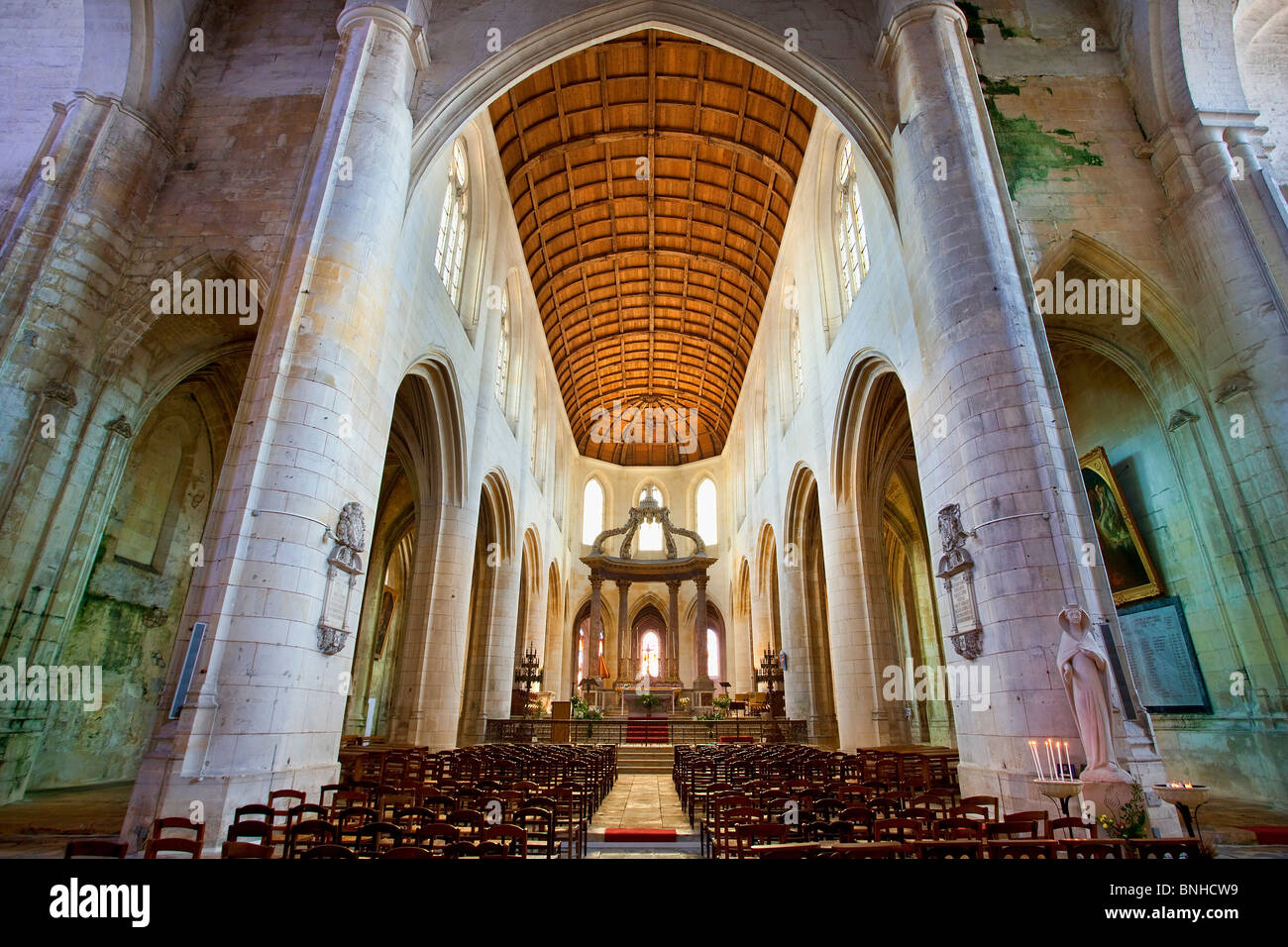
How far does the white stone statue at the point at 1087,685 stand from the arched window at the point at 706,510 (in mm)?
26656

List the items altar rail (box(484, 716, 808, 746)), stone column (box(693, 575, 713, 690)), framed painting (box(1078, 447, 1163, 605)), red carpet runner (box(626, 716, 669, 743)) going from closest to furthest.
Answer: framed painting (box(1078, 447, 1163, 605)), altar rail (box(484, 716, 808, 746)), red carpet runner (box(626, 716, 669, 743)), stone column (box(693, 575, 713, 690))

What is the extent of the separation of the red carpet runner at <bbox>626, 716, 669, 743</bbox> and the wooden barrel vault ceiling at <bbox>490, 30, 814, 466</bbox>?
48.7ft

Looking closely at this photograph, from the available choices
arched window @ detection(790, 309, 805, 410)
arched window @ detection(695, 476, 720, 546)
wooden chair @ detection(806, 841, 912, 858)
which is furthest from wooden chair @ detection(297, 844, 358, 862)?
arched window @ detection(695, 476, 720, 546)

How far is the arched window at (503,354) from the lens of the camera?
59.6 feet

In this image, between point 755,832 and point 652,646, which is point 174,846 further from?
point 652,646

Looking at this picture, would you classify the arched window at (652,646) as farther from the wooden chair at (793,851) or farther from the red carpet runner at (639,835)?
the wooden chair at (793,851)

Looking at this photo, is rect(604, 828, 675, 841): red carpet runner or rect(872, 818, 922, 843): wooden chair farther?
rect(604, 828, 675, 841): red carpet runner

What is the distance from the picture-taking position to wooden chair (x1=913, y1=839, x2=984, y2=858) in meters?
3.64

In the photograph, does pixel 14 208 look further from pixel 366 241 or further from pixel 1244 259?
pixel 1244 259

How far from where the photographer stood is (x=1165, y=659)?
35.8ft

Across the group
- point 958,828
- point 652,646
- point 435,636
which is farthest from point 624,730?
point 652,646

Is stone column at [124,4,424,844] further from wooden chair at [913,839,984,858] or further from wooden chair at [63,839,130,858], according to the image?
wooden chair at [913,839,984,858]

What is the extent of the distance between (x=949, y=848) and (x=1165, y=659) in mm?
10009

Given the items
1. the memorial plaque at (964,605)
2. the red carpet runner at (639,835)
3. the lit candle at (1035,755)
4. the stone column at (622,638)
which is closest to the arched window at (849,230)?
the memorial plaque at (964,605)
